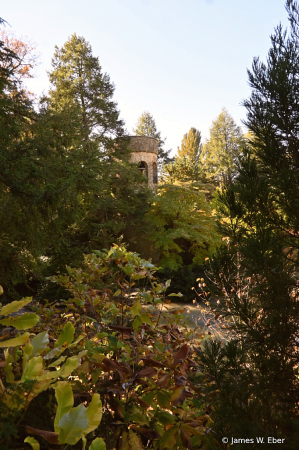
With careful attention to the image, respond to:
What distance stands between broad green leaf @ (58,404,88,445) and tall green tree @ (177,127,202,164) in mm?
34773

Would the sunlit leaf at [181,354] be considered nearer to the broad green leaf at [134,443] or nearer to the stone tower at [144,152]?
the broad green leaf at [134,443]

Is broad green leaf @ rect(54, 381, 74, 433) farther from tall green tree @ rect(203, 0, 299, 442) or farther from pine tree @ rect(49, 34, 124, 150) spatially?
pine tree @ rect(49, 34, 124, 150)

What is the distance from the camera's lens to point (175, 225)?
15594mm

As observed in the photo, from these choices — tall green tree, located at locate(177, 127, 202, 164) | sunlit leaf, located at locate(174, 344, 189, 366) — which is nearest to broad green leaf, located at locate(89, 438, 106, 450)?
sunlit leaf, located at locate(174, 344, 189, 366)

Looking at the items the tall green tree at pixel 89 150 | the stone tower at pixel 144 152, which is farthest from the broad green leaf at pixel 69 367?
the stone tower at pixel 144 152

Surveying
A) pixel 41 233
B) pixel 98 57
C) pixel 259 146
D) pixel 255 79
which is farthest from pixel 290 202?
pixel 98 57

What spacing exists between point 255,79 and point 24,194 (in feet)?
14.4

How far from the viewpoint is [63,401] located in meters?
0.88

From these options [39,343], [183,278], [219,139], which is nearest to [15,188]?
[39,343]

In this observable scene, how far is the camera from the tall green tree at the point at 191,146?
35.2 meters

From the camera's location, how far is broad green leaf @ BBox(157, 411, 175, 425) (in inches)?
66.7

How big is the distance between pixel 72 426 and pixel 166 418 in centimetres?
100

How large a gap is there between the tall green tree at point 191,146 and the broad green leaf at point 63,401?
3471 centimetres

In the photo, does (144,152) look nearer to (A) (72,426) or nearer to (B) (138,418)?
(B) (138,418)
